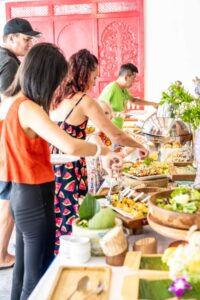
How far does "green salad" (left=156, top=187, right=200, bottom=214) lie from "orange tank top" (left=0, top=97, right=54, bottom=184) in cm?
47

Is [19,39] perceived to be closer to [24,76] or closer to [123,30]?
[24,76]

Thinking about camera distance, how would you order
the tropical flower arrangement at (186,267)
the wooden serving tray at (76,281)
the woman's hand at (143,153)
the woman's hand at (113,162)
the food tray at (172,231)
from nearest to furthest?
the tropical flower arrangement at (186,267) → the wooden serving tray at (76,281) → the food tray at (172,231) → the woman's hand at (113,162) → the woman's hand at (143,153)

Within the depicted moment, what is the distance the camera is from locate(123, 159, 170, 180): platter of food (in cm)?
197

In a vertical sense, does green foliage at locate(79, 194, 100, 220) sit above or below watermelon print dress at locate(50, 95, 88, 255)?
above

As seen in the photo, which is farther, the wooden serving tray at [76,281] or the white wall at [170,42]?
the white wall at [170,42]

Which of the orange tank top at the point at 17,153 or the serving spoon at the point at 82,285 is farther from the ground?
the orange tank top at the point at 17,153

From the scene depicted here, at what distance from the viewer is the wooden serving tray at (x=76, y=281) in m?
1.00

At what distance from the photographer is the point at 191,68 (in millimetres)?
5750

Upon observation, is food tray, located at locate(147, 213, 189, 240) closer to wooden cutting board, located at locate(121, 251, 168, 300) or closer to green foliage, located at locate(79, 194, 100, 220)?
wooden cutting board, located at locate(121, 251, 168, 300)

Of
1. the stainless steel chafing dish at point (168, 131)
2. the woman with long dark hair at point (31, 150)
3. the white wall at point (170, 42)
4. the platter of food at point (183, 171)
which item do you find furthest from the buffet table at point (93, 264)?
the white wall at point (170, 42)

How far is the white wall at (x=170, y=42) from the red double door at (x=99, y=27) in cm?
13

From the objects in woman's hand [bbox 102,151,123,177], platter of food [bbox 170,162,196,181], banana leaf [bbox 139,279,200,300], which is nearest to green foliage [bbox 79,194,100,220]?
woman's hand [bbox 102,151,123,177]

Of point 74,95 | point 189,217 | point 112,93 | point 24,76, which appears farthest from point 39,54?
point 112,93

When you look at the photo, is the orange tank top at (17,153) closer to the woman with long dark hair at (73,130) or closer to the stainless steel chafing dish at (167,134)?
the woman with long dark hair at (73,130)
